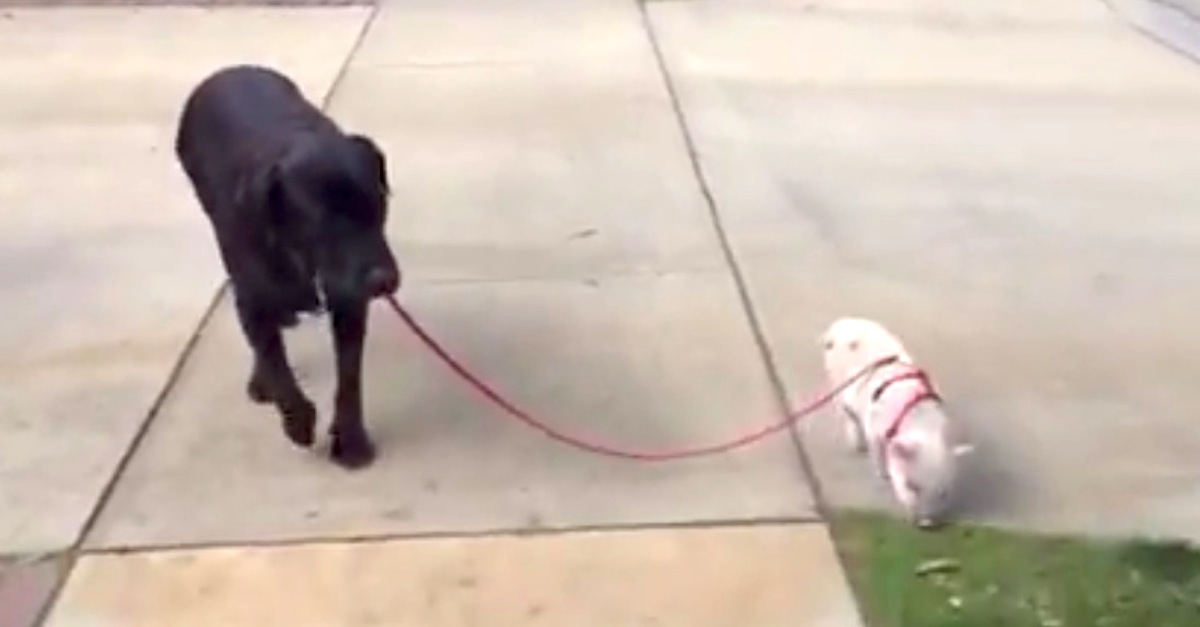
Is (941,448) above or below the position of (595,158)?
above

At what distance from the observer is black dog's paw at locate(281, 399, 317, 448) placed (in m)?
4.96

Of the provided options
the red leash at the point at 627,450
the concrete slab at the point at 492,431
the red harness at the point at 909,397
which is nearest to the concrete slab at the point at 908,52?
the concrete slab at the point at 492,431

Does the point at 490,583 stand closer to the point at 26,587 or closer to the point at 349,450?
the point at 349,450

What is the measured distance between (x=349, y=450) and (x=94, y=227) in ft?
7.89

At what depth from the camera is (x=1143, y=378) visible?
564cm

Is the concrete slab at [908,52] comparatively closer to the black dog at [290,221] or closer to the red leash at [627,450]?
the red leash at [627,450]

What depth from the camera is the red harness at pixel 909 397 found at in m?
4.69

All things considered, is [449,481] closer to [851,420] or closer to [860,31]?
[851,420]

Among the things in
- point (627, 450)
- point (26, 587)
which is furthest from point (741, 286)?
point (26, 587)

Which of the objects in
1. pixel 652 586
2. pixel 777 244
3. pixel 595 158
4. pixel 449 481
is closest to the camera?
pixel 652 586

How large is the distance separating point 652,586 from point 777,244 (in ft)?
8.74

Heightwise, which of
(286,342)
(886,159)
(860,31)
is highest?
(286,342)

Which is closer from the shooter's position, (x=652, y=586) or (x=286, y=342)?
(x=652, y=586)

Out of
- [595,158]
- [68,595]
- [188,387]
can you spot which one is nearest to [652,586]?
[68,595]
